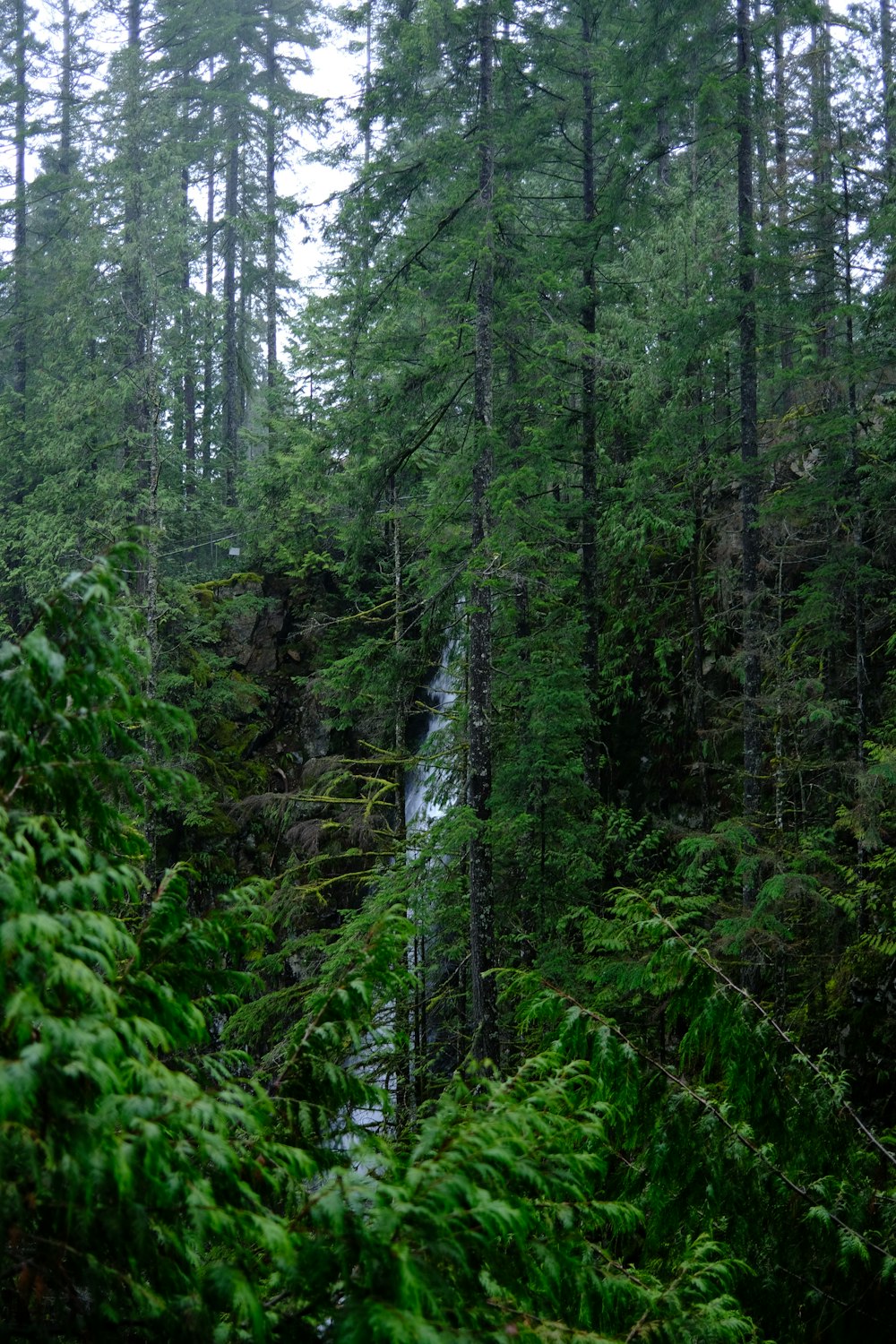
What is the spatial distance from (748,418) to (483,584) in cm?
421

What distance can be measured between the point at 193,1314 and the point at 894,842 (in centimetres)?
995

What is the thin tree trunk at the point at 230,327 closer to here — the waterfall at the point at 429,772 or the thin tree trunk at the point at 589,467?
the waterfall at the point at 429,772

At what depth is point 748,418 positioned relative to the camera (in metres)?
11.5

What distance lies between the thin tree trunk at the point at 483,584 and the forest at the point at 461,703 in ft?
0.26

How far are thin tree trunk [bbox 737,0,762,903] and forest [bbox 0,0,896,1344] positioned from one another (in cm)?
9

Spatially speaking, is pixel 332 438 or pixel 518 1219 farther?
pixel 332 438

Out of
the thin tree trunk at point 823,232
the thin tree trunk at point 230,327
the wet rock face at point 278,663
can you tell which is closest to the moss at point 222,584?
the wet rock face at point 278,663

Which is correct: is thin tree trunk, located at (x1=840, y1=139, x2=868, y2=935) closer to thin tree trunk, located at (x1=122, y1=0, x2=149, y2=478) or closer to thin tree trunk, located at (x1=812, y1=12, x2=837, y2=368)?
thin tree trunk, located at (x1=812, y1=12, x2=837, y2=368)

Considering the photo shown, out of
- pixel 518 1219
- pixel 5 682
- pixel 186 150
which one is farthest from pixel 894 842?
pixel 186 150

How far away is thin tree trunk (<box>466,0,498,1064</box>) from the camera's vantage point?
1037 cm

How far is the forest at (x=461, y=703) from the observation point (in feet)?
7.78

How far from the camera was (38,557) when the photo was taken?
1862 cm

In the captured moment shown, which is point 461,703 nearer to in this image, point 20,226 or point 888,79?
point 888,79

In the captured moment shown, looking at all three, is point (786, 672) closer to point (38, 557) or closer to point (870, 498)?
point (870, 498)
